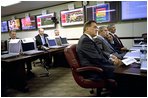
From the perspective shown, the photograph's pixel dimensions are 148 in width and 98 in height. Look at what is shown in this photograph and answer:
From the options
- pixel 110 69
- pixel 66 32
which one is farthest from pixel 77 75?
pixel 66 32

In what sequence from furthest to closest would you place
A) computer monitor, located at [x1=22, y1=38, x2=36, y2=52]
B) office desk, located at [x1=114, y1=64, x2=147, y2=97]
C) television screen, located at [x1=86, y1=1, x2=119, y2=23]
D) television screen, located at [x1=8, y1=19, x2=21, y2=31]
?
television screen, located at [x1=8, y1=19, x2=21, y2=31], television screen, located at [x1=86, y1=1, x2=119, y2=23], computer monitor, located at [x1=22, y1=38, x2=36, y2=52], office desk, located at [x1=114, y1=64, x2=147, y2=97]

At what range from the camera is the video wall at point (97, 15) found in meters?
4.49

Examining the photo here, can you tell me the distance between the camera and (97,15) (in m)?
5.12

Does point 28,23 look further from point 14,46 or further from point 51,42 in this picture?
point 14,46

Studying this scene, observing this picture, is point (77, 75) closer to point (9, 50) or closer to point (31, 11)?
point (9, 50)

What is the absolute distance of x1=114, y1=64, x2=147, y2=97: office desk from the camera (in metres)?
1.45

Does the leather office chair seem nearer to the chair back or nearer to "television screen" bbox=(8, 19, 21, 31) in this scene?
the chair back

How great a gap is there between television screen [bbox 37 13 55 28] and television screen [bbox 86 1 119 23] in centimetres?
154

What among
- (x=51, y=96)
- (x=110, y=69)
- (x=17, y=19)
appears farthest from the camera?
(x=17, y=19)

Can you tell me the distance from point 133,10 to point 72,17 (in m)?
2.01

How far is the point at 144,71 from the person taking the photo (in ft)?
4.82

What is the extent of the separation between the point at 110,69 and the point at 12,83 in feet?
6.53

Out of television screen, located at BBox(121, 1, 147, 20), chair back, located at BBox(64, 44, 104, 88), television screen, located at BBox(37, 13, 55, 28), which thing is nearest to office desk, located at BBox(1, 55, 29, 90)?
chair back, located at BBox(64, 44, 104, 88)

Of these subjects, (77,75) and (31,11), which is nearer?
(77,75)
